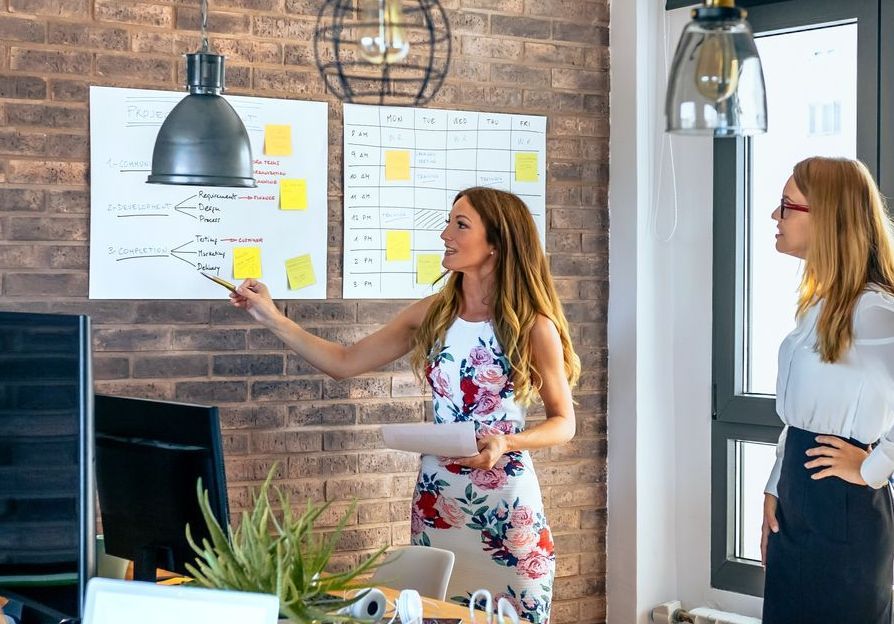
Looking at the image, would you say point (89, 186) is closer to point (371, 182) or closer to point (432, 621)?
point (371, 182)

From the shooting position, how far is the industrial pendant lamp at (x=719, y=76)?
173 cm

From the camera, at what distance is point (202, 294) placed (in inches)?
Answer: 146

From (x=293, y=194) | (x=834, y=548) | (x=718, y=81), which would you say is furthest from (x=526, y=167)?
(x=718, y=81)

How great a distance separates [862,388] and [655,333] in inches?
57.2

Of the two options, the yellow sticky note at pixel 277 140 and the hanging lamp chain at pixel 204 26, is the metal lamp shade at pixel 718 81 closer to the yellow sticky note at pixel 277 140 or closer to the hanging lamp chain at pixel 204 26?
the hanging lamp chain at pixel 204 26

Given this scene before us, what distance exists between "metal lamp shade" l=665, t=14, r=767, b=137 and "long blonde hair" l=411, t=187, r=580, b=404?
165 cm

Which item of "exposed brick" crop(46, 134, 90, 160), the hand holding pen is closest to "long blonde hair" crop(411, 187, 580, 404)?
the hand holding pen

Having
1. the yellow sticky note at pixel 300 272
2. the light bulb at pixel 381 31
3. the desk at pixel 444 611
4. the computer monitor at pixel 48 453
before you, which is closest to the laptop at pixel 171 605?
the computer monitor at pixel 48 453

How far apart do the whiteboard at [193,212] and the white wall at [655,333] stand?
1.18 m

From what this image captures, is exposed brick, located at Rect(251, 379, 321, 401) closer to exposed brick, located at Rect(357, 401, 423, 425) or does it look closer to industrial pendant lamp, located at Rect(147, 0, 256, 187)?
exposed brick, located at Rect(357, 401, 423, 425)

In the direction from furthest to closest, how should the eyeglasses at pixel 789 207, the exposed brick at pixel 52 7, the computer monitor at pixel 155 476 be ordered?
the exposed brick at pixel 52 7 < the eyeglasses at pixel 789 207 < the computer monitor at pixel 155 476

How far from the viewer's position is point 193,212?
3691 mm

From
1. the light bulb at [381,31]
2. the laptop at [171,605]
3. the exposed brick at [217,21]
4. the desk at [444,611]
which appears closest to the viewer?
the laptop at [171,605]

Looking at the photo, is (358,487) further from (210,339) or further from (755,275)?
(755,275)
